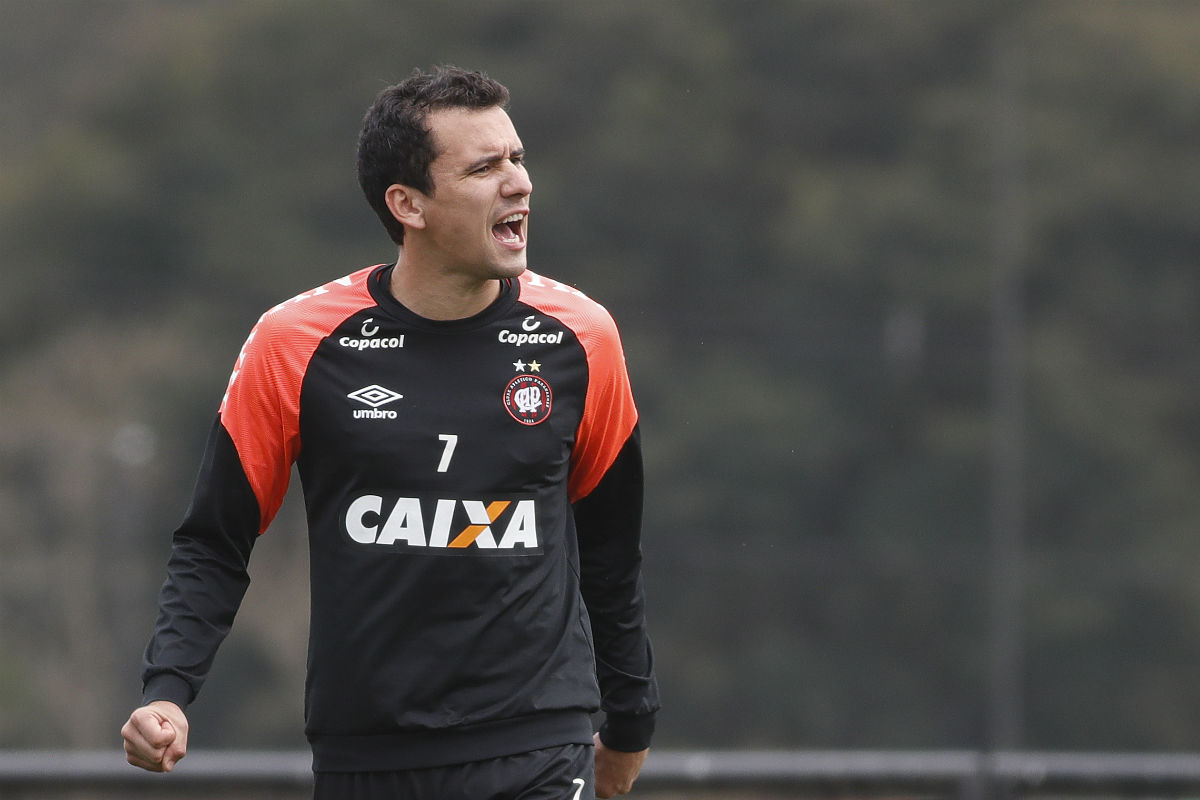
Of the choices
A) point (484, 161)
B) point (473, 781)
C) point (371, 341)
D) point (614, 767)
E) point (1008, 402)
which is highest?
point (484, 161)

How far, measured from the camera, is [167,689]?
3143 millimetres

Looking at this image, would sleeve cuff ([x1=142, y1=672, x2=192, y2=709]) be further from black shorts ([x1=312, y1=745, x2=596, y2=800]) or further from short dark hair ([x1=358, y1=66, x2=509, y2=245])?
short dark hair ([x1=358, y1=66, x2=509, y2=245])

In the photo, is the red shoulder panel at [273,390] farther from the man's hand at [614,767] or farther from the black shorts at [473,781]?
the man's hand at [614,767]

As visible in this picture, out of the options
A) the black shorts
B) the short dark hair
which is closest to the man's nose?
the short dark hair

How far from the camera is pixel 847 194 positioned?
13438 millimetres

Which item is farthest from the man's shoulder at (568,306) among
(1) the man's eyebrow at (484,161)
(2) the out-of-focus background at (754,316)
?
(2) the out-of-focus background at (754,316)

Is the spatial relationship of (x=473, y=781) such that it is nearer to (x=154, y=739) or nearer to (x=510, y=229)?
(x=154, y=739)

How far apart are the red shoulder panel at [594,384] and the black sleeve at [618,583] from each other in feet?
0.11

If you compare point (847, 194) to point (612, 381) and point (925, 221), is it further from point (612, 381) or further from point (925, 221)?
point (612, 381)

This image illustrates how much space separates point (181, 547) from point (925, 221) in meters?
10.5

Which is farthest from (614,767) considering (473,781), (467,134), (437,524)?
(467,134)

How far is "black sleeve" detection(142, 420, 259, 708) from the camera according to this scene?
126 inches

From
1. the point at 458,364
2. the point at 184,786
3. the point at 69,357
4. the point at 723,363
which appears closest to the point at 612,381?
the point at 458,364

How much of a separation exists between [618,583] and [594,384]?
41cm
